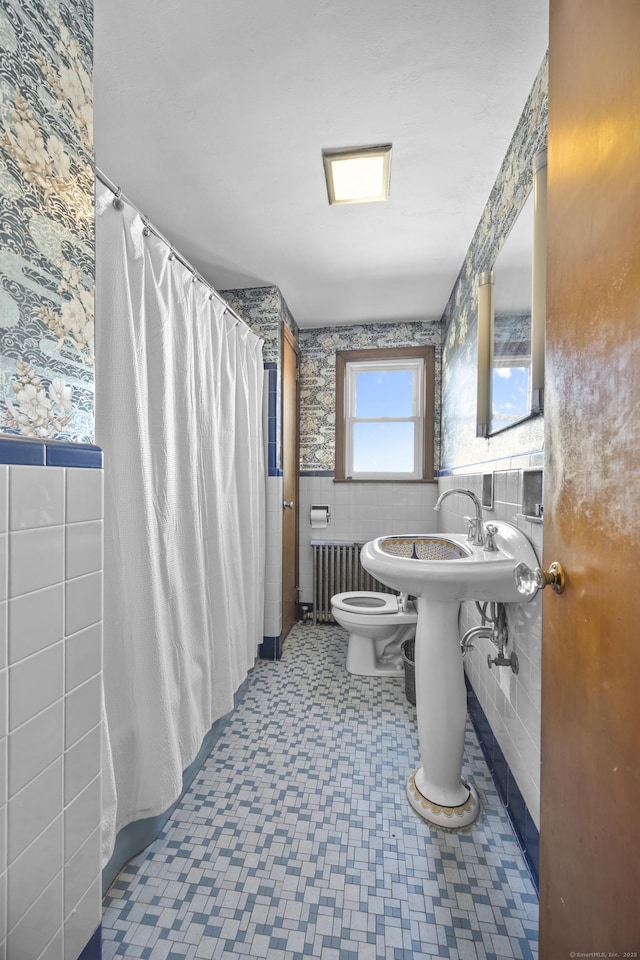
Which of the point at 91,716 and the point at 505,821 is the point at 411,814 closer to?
the point at 505,821

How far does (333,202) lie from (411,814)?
2.40 meters

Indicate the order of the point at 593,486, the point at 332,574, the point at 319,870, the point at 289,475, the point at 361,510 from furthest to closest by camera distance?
the point at 361,510
the point at 332,574
the point at 289,475
the point at 319,870
the point at 593,486

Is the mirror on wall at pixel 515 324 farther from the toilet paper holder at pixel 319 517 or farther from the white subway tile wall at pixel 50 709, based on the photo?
the toilet paper holder at pixel 319 517

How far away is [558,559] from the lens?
664 mm

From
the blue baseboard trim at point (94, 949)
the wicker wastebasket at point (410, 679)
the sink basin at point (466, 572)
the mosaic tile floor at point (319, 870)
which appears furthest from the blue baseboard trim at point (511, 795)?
the blue baseboard trim at point (94, 949)

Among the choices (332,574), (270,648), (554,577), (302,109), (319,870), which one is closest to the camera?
(554,577)

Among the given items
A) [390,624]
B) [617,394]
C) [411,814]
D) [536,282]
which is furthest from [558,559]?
[390,624]

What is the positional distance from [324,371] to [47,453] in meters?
2.68

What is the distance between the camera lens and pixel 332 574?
120 inches

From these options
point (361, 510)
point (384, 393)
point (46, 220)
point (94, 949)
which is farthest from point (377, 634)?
point (46, 220)

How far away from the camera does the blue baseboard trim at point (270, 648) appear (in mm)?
2441

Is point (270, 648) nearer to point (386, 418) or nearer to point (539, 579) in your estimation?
point (386, 418)

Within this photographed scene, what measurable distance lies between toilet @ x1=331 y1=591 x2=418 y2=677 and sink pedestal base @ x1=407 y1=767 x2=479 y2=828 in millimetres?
866

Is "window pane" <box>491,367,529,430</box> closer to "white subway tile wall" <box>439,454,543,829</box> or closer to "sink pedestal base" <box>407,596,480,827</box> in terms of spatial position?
"white subway tile wall" <box>439,454,543,829</box>
